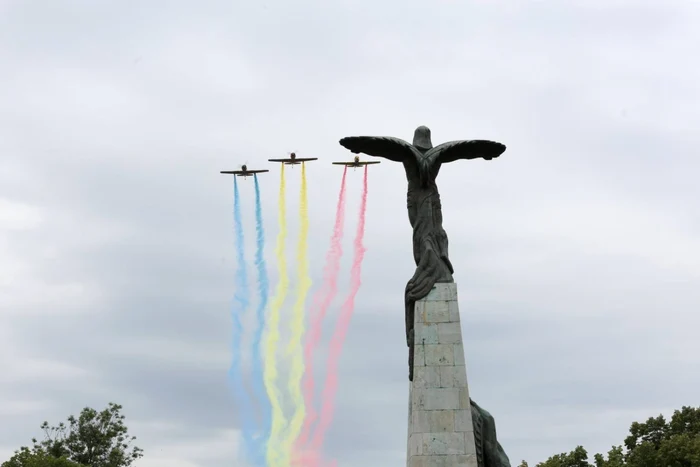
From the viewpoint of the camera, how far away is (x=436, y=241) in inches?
1698

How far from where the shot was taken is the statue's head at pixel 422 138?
1731 inches

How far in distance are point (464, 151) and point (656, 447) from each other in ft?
165

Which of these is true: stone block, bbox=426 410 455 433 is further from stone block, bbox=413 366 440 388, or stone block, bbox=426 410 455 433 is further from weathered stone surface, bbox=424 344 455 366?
weathered stone surface, bbox=424 344 455 366

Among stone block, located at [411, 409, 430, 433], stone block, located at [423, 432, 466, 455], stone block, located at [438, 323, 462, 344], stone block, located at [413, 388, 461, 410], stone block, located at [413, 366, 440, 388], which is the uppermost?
stone block, located at [438, 323, 462, 344]

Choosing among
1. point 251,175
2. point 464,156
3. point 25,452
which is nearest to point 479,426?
point 464,156

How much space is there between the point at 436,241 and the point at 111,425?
60745 millimetres

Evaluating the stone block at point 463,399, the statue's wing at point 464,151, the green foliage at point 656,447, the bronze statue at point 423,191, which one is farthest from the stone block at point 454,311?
the green foliage at point 656,447

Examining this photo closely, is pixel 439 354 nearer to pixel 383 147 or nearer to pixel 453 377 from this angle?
pixel 453 377

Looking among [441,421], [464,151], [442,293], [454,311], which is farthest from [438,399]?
[464,151]

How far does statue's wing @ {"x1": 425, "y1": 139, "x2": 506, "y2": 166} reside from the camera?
142 ft

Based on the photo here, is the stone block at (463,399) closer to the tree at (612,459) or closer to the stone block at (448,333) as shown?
the stone block at (448,333)

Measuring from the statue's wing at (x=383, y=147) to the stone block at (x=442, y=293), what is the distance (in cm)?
453

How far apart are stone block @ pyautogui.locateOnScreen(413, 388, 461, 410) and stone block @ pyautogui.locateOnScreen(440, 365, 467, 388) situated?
0.16 m

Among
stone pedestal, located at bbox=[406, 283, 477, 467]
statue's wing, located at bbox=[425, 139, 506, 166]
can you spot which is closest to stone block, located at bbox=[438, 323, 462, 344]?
stone pedestal, located at bbox=[406, 283, 477, 467]
